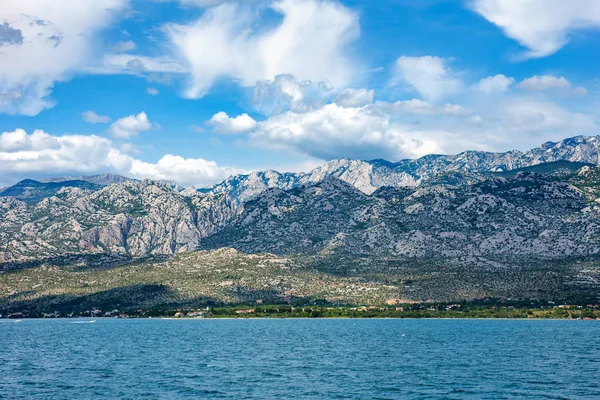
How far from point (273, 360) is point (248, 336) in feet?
177

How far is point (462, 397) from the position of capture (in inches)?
2879

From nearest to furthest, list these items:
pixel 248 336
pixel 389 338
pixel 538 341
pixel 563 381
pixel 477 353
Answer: pixel 563 381 → pixel 477 353 → pixel 538 341 → pixel 389 338 → pixel 248 336

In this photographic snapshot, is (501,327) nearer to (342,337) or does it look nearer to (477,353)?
(342,337)

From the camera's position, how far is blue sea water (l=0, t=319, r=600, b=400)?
254 feet

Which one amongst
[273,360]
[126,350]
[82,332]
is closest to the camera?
[273,360]

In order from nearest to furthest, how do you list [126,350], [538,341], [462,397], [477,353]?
[462,397] → [477,353] → [126,350] → [538,341]

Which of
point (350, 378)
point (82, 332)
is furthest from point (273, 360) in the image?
point (82, 332)

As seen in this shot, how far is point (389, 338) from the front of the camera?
15075cm

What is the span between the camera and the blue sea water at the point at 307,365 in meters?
77.3

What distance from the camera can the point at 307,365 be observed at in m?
102

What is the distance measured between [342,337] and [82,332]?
79.2m

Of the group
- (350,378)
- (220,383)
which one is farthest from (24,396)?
(350,378)

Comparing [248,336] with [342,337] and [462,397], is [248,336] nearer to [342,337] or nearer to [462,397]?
[342,337]

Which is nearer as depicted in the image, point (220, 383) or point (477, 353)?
point (220, 383)
